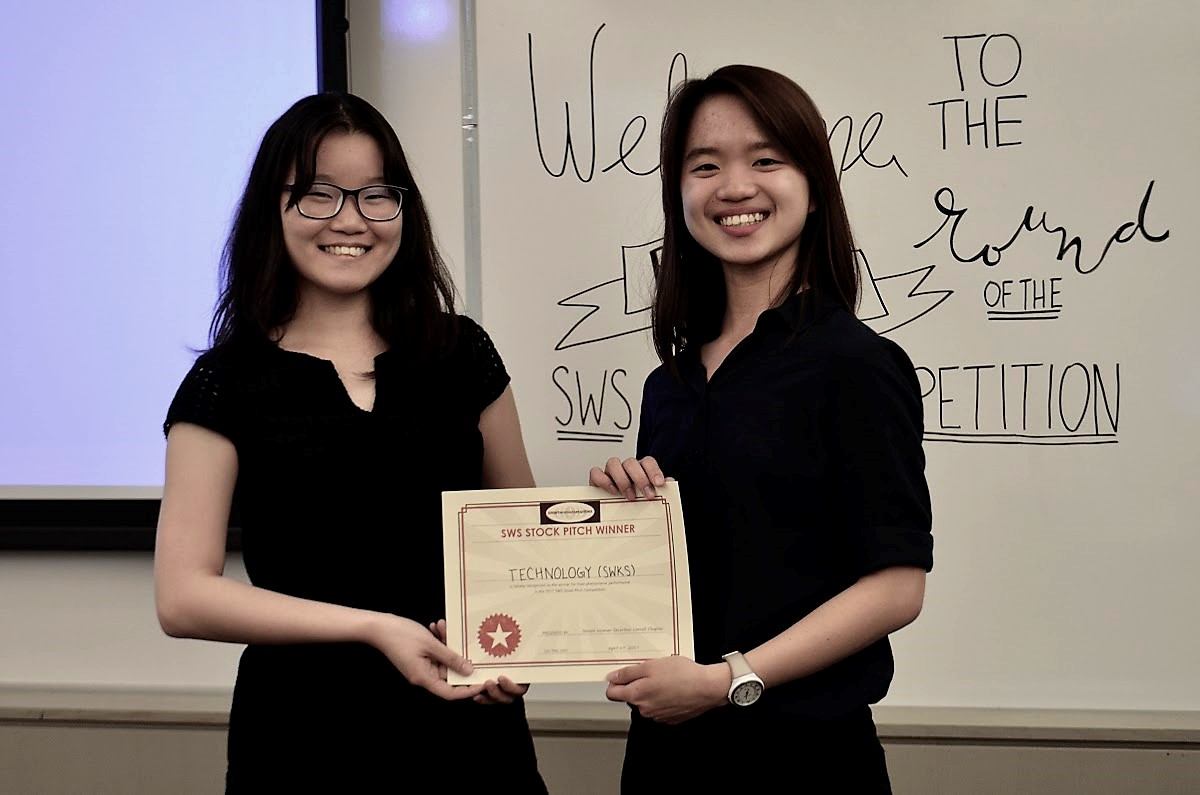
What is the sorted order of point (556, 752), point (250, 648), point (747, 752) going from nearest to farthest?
point (747, 752) → point (250, 648) → point (556, 752)

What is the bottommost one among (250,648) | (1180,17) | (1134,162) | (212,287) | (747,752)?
(747,752)

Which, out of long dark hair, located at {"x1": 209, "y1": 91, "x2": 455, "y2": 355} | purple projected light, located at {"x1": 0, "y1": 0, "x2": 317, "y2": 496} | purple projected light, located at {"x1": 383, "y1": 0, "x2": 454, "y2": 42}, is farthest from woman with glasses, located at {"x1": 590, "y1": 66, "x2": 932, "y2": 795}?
purple projected light, located at {"x1": 0, "y1": 0, "x2": 317, "y2": 496}

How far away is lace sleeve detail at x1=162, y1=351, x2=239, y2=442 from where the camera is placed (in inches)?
48.6

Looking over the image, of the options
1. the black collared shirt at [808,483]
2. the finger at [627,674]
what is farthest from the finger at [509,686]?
the black collared shirt at [808,483]

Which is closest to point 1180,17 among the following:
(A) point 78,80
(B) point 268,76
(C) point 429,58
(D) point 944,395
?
(D) point 944,395

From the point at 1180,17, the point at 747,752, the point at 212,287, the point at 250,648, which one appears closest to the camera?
the point at 747,752

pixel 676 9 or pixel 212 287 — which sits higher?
pixel 676 9

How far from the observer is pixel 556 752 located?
208 cm

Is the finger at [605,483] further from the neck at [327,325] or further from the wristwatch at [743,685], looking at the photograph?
the neck at [327,325]

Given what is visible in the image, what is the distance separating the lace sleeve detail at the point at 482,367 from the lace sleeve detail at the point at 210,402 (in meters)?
0.29

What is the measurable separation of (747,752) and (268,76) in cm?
164

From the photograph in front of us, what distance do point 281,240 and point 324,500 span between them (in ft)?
1.05

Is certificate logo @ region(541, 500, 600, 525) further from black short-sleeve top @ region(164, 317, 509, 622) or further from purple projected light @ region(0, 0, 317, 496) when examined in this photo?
purple projected light @ region(0, 0, 317, 496)

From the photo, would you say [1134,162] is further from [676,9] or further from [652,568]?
[652,568]
